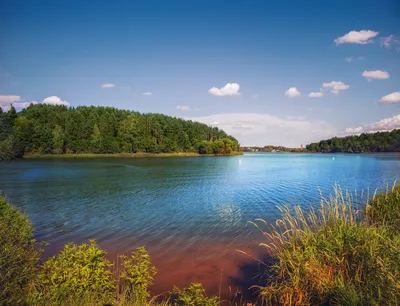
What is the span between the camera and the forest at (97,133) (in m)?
116

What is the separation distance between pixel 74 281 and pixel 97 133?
141258 mm

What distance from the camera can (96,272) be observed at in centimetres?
632

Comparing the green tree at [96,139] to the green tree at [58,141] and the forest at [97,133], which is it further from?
the green tree at [58,141]

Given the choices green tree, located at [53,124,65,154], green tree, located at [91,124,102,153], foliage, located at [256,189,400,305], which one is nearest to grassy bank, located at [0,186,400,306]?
foliage, located at [256,189,400,305]

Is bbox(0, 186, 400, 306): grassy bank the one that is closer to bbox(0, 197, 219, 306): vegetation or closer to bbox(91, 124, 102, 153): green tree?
bbox(0, 197, 219, 306): vegetation

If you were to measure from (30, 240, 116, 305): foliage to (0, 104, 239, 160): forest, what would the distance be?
4649 inches

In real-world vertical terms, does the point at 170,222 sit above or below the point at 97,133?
below

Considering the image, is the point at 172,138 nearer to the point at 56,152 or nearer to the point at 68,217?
the point at 56,152

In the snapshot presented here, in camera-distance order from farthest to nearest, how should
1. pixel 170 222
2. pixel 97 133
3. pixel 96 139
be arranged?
pixel 97 133, pixel 96 139, pixel 170 222

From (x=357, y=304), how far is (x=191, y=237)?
9752mm

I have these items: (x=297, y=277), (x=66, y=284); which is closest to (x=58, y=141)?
(x=66, y=284)

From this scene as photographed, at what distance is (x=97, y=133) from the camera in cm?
13562

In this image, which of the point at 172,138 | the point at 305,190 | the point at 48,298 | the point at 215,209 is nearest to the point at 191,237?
the point at 215,209

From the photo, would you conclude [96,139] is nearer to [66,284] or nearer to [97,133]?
[97,133]
